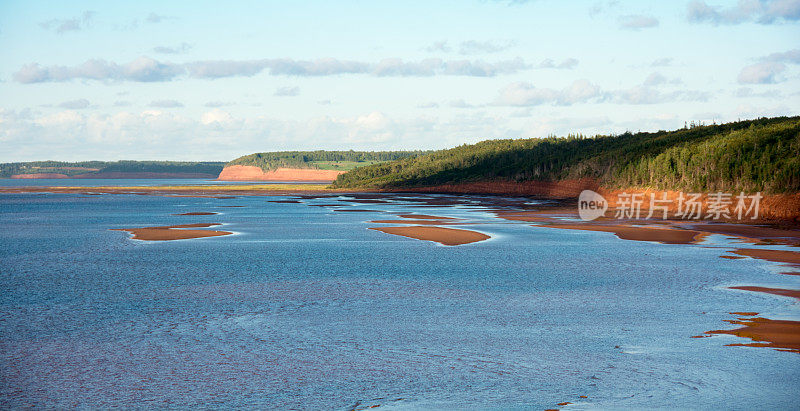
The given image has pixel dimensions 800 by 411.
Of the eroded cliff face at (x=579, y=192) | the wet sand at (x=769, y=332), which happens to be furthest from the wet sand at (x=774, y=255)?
the eroded cliff face at (x=579, y=192)

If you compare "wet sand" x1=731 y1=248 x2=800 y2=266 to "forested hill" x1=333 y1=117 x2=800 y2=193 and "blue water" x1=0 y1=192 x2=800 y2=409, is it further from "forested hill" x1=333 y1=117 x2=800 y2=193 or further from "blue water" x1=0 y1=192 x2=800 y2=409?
"forested hill" x1=333 y1=117 x2=800 y2=193

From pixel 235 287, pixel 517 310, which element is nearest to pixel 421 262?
pixel 235 287

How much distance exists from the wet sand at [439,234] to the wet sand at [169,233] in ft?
30.5

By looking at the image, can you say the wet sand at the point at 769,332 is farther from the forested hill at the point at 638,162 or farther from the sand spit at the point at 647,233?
the forested hill at the point at 638,162

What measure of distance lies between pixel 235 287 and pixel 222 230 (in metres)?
22.4

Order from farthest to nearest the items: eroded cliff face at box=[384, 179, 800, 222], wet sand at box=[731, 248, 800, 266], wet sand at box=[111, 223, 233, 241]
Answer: eroded cliff face at box=[384, 179, 800, 222]
wet sand at box=[111, 223, 233, 241]
wet sand at box=[731, 248, 800, 266]

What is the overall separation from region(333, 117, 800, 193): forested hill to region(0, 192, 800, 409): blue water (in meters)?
33.8

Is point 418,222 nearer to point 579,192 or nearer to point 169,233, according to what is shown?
point 169,233

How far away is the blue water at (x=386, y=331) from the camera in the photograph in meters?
10.5

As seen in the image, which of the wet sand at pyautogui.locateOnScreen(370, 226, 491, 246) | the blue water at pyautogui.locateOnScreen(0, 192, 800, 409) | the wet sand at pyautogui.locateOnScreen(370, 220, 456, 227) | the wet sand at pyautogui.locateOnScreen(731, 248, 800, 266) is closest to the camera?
the blue water at pyautogui.locateOnScreen(0, 192, 800, 409)

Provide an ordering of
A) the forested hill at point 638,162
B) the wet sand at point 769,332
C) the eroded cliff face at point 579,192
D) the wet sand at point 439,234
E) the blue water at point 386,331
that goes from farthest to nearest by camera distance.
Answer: the forested hill at point 638,162 → the eroded cliff face at point 579,192 → the wet sand at point 439,234 → the wet sand at point 769,332 → the blue water at point 386,331

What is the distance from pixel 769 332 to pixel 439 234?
24.6 metres

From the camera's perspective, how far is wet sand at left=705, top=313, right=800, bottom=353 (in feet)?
42.3

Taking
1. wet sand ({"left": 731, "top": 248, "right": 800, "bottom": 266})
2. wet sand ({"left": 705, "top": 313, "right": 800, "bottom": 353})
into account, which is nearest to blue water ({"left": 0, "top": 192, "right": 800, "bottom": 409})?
wet sand ({"left": 705, "top": 313, "right": 800, "bottom": 353})
